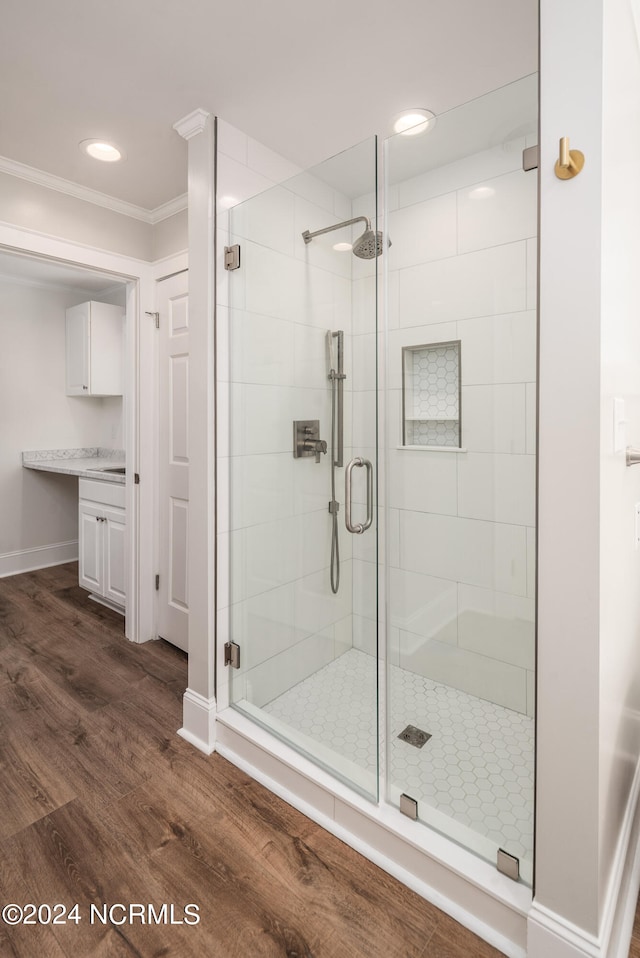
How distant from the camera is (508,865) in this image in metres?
1.29

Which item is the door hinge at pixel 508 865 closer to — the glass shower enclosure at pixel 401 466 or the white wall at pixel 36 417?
the glass shower enclosure at pixel 401 466

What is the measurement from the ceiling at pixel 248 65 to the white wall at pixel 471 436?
1.44ft

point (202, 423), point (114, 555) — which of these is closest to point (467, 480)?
point (202, 423)

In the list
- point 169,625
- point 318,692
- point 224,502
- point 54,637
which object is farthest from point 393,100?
point 54,637

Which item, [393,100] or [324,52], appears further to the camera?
[393,100]

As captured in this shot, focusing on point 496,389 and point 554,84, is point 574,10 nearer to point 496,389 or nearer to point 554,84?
point 554,84

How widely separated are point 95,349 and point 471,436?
398cm

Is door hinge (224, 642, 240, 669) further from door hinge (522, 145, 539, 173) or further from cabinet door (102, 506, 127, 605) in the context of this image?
door hinge (522, 145, 539, 173)

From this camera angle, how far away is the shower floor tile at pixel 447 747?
1311mm

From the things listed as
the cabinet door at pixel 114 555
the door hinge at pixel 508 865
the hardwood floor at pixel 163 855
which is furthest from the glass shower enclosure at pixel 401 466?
the cabinet door at pixel 114 555

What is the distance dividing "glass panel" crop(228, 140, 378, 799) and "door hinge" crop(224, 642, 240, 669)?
0.08ft

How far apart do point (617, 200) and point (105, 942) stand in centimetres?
219

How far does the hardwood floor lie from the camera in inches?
50.3

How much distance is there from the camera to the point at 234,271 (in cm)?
201
